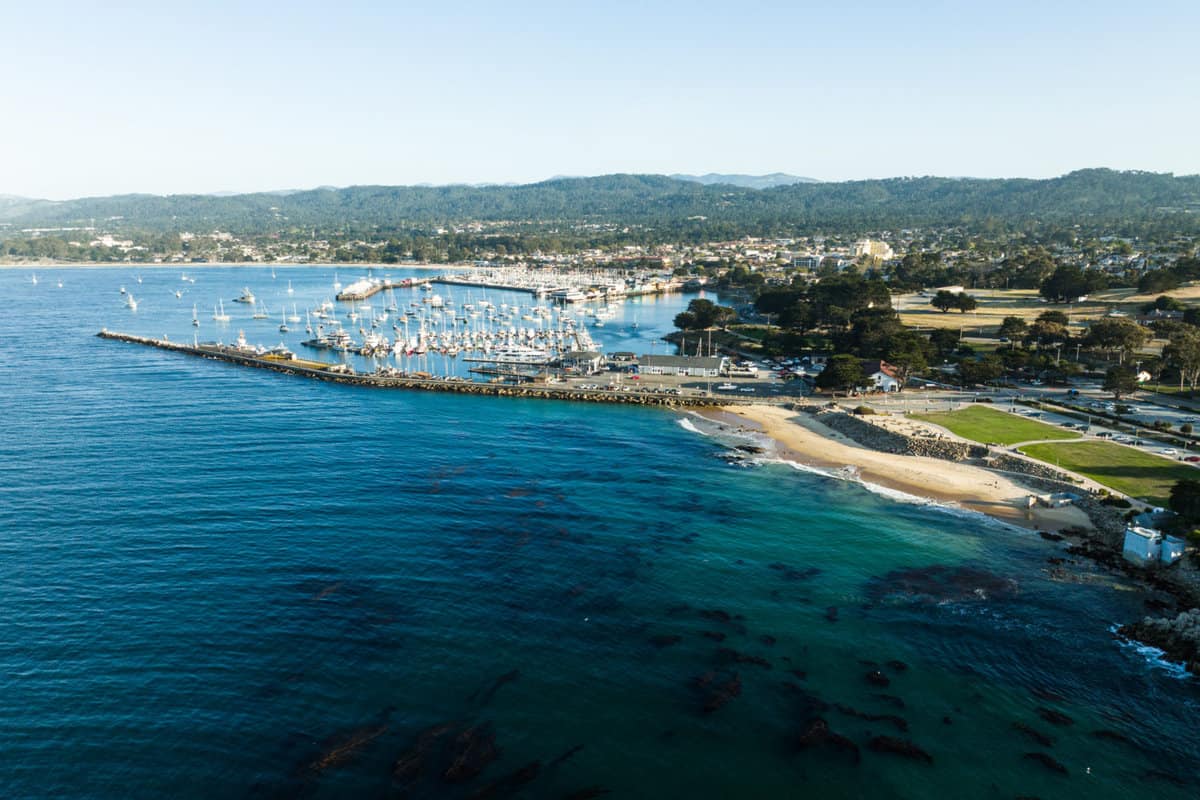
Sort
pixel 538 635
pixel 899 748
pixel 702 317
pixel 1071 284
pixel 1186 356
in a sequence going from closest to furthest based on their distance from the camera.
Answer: pixel 899 748 < pixel 538 635 < pixel 1186 356 < pixel 702 317 < pixel 1071 284

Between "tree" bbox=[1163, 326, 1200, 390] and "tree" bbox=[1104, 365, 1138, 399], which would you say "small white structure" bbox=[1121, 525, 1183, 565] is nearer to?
"tree" bbox=[1104, 365, 1138, 399]

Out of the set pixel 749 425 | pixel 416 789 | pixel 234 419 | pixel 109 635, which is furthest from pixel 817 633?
pixel 234 419

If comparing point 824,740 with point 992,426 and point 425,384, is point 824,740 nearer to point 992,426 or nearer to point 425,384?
point 992,426

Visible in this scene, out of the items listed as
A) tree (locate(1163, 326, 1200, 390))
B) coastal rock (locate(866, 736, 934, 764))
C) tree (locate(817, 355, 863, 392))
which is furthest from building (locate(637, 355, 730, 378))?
coastal rock (locate(866, 736, 934, 764))

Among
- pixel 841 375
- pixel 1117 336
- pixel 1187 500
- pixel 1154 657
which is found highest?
pixel 1117 336

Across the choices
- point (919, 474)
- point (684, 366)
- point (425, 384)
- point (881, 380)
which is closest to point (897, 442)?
point (919, 474)
